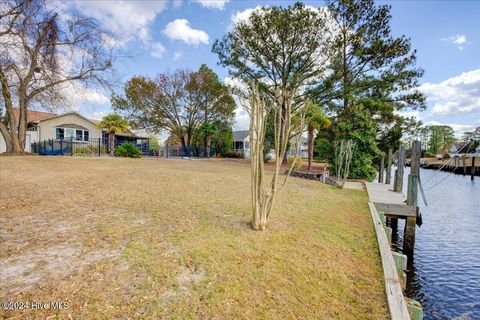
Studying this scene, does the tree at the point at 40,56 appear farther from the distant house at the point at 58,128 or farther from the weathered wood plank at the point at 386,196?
the weathered wood plank at the point at 386,196

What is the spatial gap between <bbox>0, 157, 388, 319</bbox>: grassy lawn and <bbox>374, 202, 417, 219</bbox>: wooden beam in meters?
1.77

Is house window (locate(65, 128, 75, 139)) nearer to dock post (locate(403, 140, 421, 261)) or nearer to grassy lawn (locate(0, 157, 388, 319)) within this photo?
grassy lawn (locate(0, 157, 388, 319))

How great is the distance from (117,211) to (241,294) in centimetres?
361

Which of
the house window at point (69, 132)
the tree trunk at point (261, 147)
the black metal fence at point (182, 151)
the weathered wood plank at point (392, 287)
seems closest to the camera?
the weathered wood plank at point (392, 287)

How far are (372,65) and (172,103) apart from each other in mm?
23004

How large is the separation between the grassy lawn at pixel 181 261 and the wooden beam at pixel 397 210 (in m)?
1.77

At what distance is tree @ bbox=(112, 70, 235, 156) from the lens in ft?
102

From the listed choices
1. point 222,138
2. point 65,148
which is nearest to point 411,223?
point 65,148

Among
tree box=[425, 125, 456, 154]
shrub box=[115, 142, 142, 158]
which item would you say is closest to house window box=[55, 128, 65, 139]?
shrub box=[115, 142, 142, 158]

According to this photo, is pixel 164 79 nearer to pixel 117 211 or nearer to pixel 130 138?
pixel 130 138

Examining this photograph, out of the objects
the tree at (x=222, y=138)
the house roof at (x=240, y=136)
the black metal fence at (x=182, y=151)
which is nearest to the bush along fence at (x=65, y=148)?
the black metal fence at (x=182, y=151)

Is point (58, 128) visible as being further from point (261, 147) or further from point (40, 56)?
point (261, 147)

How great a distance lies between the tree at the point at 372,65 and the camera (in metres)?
17.5

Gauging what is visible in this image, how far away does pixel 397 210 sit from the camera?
23.2 feet
